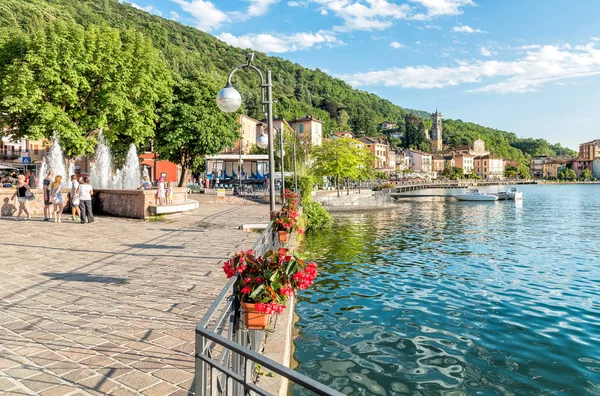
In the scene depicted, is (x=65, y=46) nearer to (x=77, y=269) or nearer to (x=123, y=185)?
(x=123, y=185)

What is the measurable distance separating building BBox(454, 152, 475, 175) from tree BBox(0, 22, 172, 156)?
153 m

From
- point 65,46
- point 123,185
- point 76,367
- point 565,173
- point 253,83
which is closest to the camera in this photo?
point 76,367

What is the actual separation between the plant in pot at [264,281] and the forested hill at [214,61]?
31053 mm

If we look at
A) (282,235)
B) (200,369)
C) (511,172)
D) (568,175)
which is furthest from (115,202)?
(568,175)

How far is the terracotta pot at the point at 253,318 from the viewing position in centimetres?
407

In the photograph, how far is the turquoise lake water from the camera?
6.27m

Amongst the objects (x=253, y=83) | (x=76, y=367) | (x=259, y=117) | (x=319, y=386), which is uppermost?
(x=253, y=83)

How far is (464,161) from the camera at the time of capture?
16612cm

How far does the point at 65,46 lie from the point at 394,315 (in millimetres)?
24610

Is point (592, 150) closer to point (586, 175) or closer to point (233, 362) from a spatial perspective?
point (586, 175)

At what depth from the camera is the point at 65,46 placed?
24562 millimetres

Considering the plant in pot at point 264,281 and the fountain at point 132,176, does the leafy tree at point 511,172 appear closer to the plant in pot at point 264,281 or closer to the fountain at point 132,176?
the fountain at point 132,176

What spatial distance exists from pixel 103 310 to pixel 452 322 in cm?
651

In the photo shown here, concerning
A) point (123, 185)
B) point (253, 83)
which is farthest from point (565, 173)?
point (123, 185)
